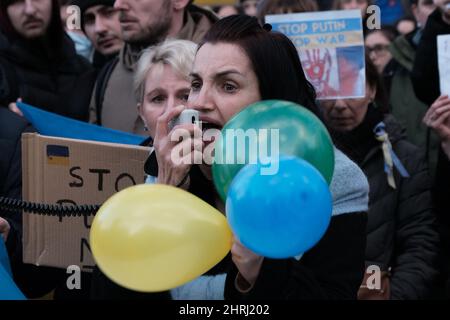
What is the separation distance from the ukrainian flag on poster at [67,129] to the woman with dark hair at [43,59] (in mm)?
756

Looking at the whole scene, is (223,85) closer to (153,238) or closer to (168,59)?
(153,238)

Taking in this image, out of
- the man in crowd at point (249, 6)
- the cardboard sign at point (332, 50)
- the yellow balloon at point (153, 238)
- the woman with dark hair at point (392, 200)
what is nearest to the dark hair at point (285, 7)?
the cardboard sign at point (332, 50)

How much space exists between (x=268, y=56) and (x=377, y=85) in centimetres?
206

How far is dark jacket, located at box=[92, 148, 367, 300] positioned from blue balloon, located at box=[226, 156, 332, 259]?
0.24 meters

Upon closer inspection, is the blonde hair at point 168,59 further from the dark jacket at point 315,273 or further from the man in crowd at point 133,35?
the dark jacket at point 315,273

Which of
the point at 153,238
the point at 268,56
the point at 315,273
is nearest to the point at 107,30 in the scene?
the point at 268,56

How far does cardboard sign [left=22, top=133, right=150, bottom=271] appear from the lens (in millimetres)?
3426

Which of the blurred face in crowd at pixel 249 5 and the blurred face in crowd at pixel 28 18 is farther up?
the blurred face in crowd at pixel 28 18

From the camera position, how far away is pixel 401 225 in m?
4.40

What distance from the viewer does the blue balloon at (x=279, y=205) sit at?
6.93 feet

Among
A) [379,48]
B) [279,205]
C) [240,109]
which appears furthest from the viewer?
[379,48]

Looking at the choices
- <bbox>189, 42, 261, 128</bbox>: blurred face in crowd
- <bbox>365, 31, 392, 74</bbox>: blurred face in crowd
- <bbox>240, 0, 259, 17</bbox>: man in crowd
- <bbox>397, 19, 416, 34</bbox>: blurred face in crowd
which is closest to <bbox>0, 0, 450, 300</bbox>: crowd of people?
<bbox>189, 42, 261, 128</bbox>: blurred face in crowd
